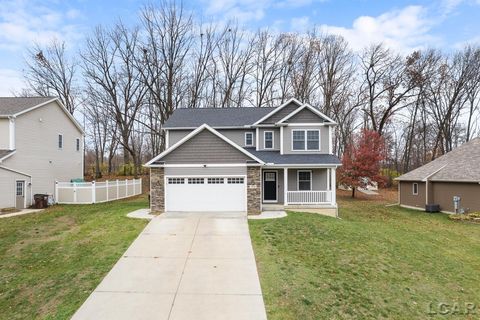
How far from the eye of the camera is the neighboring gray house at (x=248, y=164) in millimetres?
14836

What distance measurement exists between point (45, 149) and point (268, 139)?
15531 millimetres

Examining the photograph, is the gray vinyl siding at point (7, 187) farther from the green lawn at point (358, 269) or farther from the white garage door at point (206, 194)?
the green lawn at point (358, 269)

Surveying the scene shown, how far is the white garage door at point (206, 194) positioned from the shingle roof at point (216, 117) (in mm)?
5459

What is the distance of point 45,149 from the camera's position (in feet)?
67.2

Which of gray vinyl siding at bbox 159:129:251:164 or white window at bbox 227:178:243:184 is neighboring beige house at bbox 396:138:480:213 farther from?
gray vinyl siding at bbox 159:129:251:164

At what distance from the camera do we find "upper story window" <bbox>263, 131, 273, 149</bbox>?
18766mm

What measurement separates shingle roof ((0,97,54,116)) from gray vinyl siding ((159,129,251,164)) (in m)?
11.1

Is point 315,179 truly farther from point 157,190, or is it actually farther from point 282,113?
point 157,190

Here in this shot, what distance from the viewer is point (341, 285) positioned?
24.1ft

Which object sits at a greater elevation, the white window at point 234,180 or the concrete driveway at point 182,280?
the white window at point 234,180

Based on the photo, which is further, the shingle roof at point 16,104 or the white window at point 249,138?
the white window at point 249,138

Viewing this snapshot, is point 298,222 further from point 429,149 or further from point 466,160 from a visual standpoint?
point 429,149

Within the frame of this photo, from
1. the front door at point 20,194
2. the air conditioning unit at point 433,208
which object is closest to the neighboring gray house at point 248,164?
the air conditioning unit at point 433,208

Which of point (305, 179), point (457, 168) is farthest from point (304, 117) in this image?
point (457, 168)
